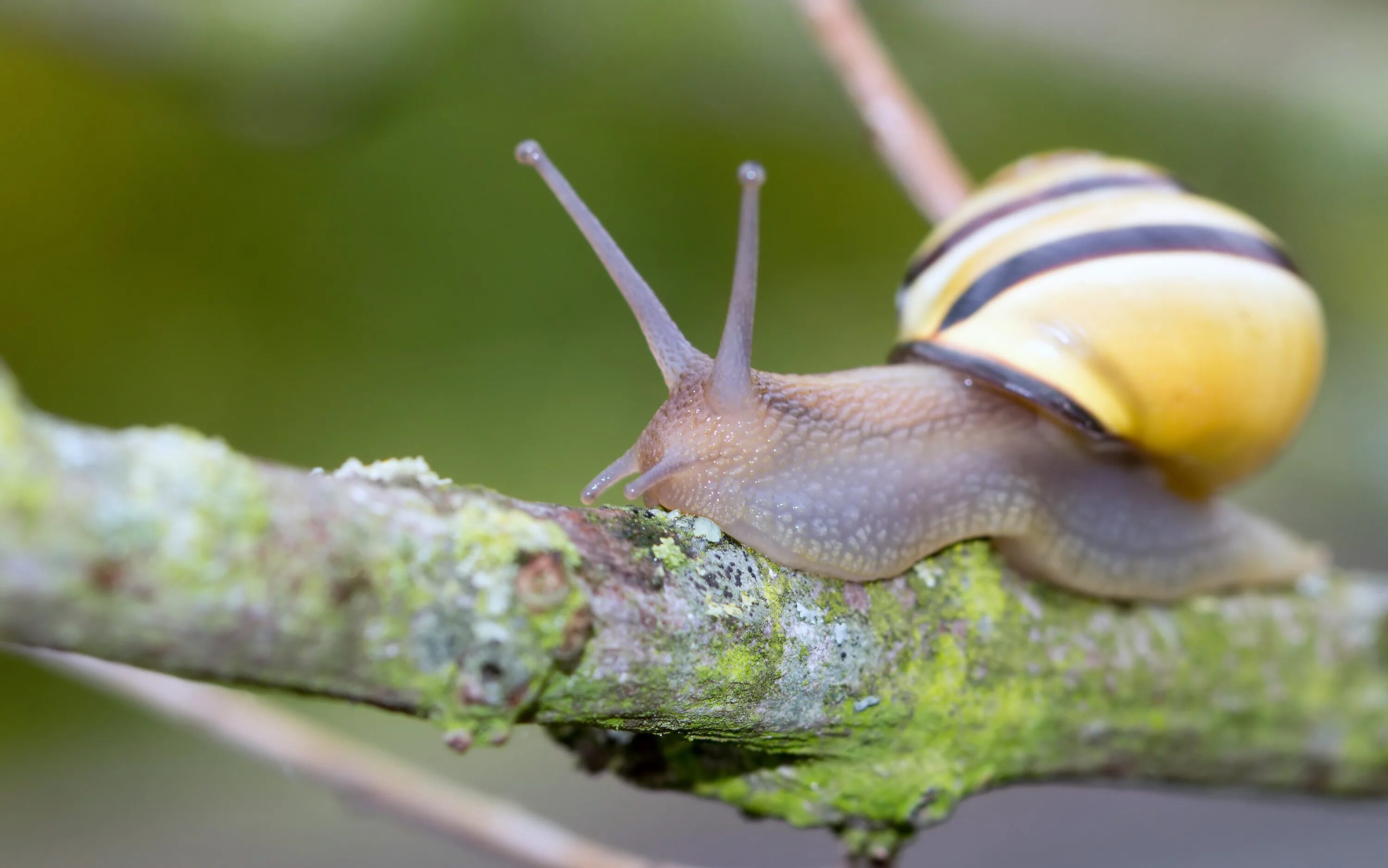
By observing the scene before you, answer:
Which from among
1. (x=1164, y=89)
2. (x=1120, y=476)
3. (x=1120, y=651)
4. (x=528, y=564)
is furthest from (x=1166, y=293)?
(x=1164, y=89)

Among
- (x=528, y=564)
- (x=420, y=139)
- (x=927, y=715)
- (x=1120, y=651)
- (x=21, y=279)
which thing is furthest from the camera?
(x=420, y=139)

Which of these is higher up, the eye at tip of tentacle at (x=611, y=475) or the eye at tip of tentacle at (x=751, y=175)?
the eye at tip of tentacle at (x=751, y=175)

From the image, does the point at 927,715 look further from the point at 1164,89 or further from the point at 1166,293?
the point at 1164,89

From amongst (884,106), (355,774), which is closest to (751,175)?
(884,106)

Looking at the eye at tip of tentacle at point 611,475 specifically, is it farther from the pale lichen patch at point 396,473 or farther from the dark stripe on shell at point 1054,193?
the dark stripe on shell at point 1054,193

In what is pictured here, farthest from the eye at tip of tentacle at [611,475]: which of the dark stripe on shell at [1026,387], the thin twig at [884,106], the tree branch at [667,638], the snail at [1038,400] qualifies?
the thin twig at [884,106]

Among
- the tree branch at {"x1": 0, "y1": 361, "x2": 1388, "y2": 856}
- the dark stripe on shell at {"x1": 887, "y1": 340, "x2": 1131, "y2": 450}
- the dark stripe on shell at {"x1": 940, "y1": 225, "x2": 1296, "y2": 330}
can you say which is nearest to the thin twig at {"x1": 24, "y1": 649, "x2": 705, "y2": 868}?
the tree branch at {"x1": 0, "y1": 361, "x2": 1388, "y2": 856}

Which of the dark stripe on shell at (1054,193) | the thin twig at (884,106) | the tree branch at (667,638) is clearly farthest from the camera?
the thin twig at (884,106)
